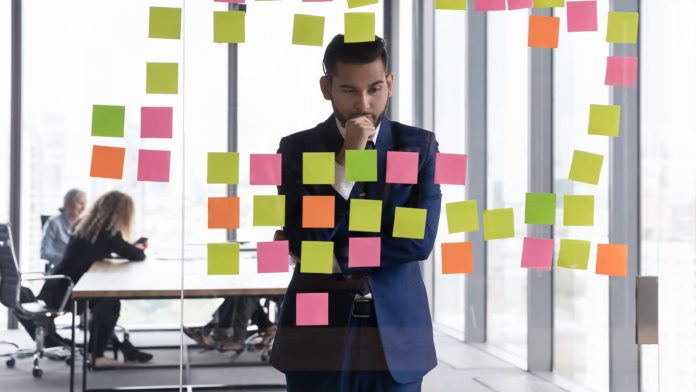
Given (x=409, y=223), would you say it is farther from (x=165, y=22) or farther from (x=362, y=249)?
(x=165, y=22)

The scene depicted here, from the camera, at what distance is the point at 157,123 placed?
2.13 meters

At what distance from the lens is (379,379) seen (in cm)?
206

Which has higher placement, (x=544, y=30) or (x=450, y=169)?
(x=544, y=30)

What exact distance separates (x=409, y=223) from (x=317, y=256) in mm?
261

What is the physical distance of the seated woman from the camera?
211 cm

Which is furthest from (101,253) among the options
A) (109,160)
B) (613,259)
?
(613,259)

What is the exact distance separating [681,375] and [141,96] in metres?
1.92

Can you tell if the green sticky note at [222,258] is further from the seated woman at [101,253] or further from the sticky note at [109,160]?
the sticky note at [109,160]

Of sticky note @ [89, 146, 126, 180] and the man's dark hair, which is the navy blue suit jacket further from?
sticky note @ [89, 146, 126, 180]

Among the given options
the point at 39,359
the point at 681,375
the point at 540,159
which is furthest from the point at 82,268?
the point at 681,375

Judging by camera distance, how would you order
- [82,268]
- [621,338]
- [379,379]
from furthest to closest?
1. [621,338]
2. [82,268]
3. [379,379]

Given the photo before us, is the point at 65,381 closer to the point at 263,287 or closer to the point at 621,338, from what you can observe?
the point at 263,287

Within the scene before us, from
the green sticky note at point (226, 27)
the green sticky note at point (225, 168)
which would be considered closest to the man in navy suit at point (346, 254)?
the green sticky note at point (225, 168)

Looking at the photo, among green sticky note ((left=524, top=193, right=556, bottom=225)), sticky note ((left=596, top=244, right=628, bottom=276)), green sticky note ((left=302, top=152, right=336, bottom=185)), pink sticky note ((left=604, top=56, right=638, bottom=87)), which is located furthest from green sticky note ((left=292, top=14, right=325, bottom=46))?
sticky note ((left=596, top=244, right=628, bottom=276))
